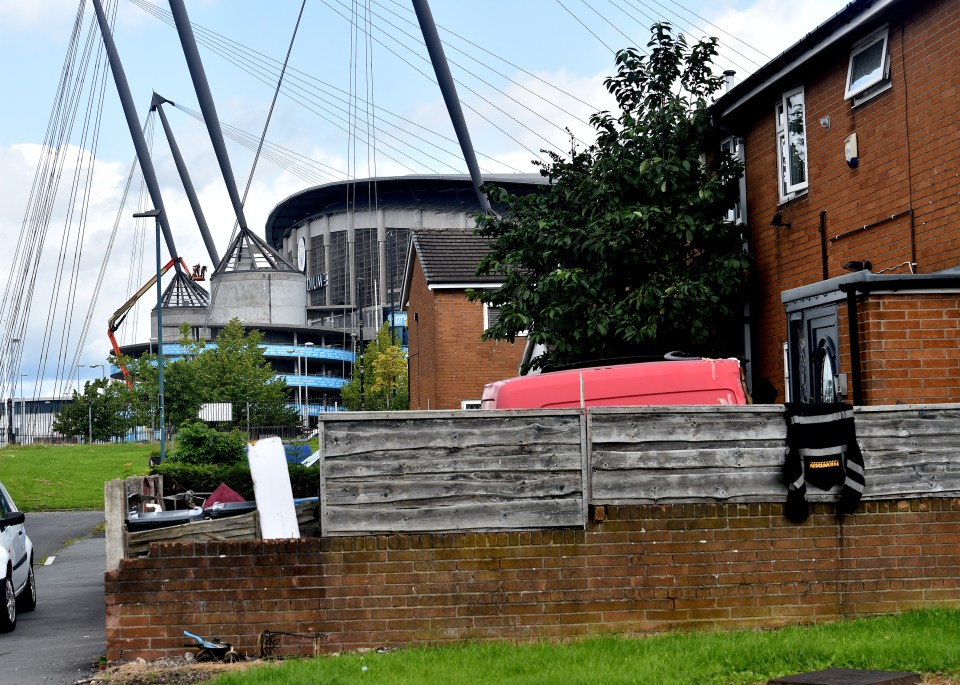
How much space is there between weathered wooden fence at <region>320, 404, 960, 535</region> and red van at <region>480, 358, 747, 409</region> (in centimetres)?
171

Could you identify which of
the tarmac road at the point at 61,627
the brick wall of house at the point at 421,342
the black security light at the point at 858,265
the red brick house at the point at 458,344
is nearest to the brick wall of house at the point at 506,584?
the tarmac road at the point at 61,627

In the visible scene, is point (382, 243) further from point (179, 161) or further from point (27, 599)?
point (27, 599)

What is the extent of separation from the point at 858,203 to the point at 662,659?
940cm

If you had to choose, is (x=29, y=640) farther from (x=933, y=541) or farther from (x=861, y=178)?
(x=861, y=178)

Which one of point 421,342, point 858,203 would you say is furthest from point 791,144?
point 421,342

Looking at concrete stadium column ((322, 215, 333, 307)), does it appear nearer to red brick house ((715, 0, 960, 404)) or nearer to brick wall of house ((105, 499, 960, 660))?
red brick house ((715, 0, 960, 404))

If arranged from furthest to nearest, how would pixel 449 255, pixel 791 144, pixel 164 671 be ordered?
pixel 449 255 → pixel 791 144 → pixel 164 671

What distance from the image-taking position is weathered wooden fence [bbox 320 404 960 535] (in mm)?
9320

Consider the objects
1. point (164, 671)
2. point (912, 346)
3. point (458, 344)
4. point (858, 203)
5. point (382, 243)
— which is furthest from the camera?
point (382, 243)

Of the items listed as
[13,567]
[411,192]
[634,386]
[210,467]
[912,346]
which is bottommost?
[13,567]

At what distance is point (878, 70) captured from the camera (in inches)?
603

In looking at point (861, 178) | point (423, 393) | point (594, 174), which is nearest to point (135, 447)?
point (423, 393)

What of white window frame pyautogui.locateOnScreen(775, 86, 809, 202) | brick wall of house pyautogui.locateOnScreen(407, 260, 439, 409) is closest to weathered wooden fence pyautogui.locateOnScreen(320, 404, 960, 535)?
white window frame pyautogui.locateOnScreen(775, 86, 809, 202)

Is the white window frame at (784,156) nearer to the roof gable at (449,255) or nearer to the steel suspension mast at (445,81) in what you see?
the roof gable at (449,255)
